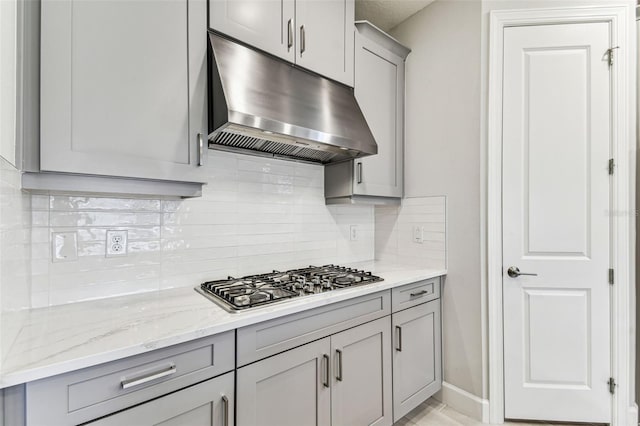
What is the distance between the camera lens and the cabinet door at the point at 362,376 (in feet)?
4.84

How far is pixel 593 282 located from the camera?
1854mm

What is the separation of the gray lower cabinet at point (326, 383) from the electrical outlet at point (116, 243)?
0.78 metres

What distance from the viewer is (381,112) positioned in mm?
2180

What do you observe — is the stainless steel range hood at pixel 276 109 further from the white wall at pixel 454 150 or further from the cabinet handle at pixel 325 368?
the cabinet handle at pixel 325 368

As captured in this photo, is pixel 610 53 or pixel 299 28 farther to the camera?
pixel 610 53

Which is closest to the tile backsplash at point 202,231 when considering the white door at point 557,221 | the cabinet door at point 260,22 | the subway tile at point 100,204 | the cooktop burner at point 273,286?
the subway tile at point 100,204

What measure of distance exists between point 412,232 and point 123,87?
1.93 meters

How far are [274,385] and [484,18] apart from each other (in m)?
2.38

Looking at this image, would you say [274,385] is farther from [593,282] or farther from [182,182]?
[593,282]

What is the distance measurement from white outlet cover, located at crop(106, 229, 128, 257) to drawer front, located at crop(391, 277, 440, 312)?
1.37 meters

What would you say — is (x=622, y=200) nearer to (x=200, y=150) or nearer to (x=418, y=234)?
(x=418, y=234)

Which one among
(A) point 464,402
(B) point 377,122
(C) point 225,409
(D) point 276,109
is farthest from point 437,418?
(D) point 276,109

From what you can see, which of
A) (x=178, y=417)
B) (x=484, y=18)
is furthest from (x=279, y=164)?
(x=484, y=18)

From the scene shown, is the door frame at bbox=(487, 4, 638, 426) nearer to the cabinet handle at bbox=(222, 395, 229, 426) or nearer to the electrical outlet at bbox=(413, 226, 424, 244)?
the electrical outlet at bbox=(413, 226, 424, 244)
